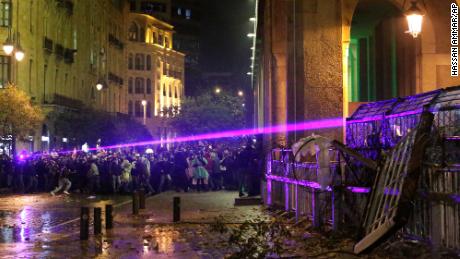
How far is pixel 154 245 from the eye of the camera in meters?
12.6

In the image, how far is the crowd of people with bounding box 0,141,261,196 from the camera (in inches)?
1111

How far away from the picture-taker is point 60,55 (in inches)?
2116

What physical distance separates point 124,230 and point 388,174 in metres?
7.30

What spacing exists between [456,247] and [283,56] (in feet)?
58.5

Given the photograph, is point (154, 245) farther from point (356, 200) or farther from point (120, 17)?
point (120, 17)

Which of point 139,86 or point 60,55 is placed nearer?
point 60,55

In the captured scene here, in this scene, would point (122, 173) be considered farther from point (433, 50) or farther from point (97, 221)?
point (97, 221)

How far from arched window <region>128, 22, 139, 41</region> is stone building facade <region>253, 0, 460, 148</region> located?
212 feet

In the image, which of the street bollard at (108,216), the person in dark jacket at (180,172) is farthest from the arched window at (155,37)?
the street bollard at (108,216)

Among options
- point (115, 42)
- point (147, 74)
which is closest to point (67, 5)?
point (115, 42)

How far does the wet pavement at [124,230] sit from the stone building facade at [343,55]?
10.7 ft

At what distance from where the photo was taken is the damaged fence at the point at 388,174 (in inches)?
356

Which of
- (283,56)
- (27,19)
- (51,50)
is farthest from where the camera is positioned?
(51,50)

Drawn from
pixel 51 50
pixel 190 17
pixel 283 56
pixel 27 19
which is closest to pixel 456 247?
pixel 283 56
